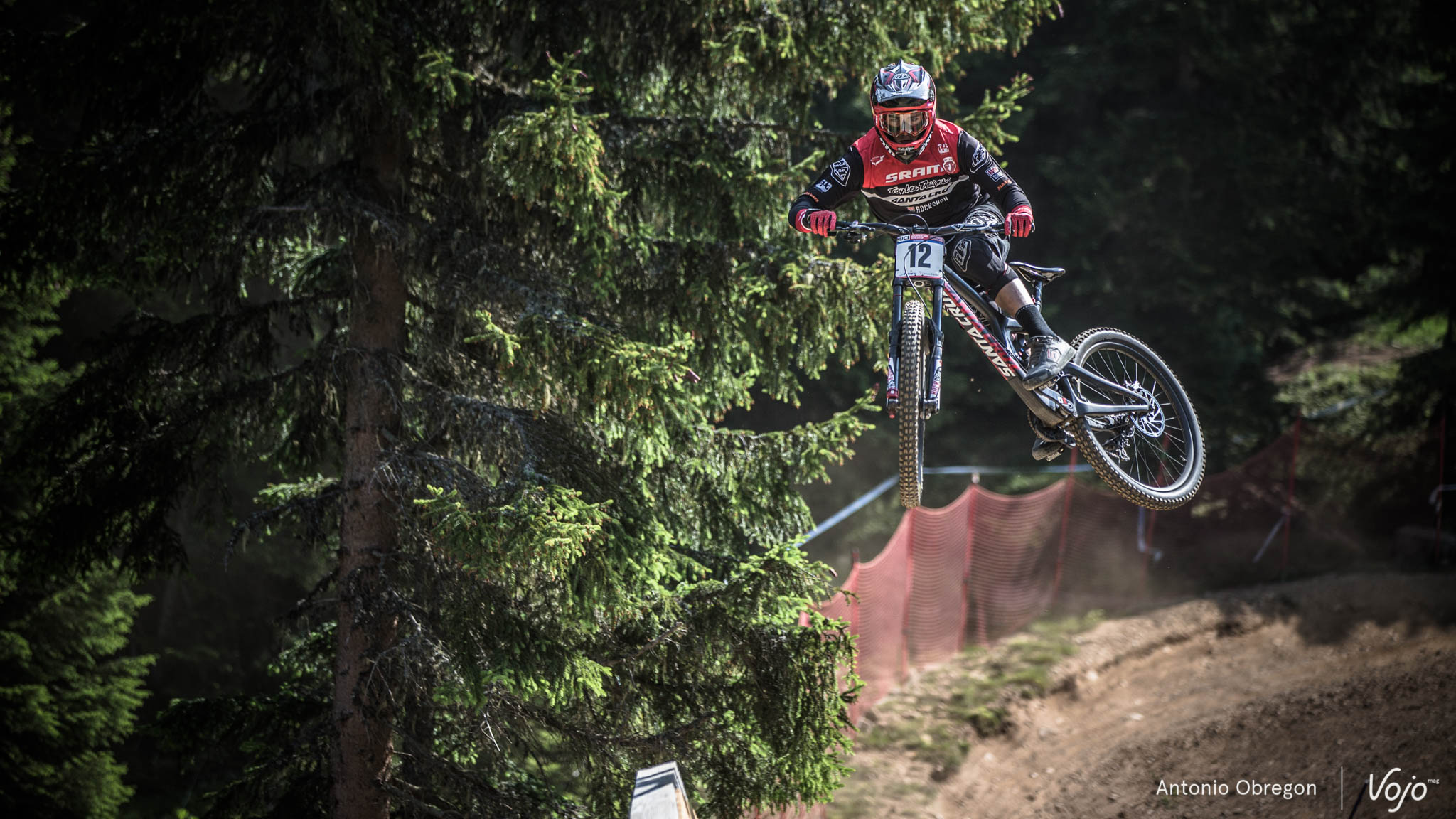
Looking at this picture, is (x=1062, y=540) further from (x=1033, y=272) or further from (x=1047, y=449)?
(x=1033, y=272)

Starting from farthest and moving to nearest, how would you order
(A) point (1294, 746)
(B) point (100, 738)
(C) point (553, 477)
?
1. (B) point (100, 738)
2. (A) point (1294, 746)
3. (C) point (553, 477)

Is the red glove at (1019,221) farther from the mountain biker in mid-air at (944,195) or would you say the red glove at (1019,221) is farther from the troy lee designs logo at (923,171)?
the troy lee designs logo at (923,171)

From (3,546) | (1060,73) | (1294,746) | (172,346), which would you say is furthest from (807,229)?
(1060,73)

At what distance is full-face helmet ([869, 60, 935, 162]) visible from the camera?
5.41 m

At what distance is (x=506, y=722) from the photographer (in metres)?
7.51

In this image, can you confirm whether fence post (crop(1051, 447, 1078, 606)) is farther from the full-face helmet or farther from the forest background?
the full-face helmet

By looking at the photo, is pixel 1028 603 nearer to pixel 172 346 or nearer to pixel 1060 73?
pixel 1060 73

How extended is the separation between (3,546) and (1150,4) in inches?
723

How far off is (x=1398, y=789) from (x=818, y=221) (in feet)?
23.3

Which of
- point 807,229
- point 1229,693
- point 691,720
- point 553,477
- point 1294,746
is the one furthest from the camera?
point 1229,693

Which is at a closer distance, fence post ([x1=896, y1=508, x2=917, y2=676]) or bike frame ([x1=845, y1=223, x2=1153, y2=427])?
bike frame ([x1=845, y1=223, x2=1153, y2=427])

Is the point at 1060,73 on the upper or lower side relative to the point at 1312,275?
upper

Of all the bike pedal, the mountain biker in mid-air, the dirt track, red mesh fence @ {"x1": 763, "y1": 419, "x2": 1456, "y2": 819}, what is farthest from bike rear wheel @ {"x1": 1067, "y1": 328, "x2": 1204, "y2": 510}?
red mesh fence @ {"x1": 763, "y1": 419, "x2": 1456, "y2": 819}

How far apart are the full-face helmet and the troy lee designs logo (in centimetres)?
12
